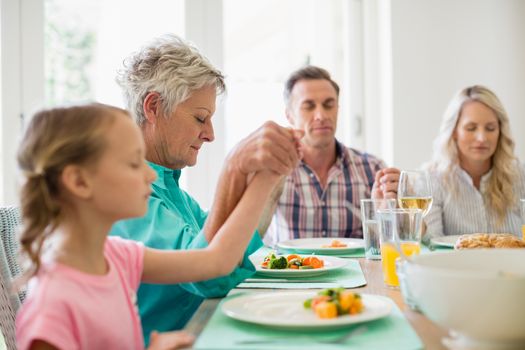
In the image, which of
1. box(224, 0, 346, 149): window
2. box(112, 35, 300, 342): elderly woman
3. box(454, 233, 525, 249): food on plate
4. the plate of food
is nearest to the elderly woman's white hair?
box(112, 35, 300, 342): elderly woman

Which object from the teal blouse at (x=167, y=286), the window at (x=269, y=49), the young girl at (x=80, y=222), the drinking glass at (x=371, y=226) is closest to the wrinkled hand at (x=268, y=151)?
the teal blouse at (x=167, y=286)

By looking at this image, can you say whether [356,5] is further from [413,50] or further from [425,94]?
Result: [425,94]

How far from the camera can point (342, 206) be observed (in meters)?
2.79

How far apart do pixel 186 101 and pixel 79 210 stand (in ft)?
2.23

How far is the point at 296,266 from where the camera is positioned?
1438 mm

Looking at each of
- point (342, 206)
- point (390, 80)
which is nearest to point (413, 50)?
point (390, 80)

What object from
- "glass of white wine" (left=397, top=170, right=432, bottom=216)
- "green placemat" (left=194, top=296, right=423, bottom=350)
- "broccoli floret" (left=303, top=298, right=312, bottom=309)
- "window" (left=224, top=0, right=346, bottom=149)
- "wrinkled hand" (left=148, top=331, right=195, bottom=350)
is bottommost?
"wrinkled hand" (left=148, top=331, right=195, bottom=350)

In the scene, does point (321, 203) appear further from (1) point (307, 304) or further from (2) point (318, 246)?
(1) point (307, 304)

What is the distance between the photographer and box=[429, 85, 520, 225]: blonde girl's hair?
271 cm

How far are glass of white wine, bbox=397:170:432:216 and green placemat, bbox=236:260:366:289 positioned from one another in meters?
0.26

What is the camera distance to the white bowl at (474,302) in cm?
69

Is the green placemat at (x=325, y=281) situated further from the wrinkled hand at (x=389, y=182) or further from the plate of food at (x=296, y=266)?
the wrinkled hand at (x=389, y=182)

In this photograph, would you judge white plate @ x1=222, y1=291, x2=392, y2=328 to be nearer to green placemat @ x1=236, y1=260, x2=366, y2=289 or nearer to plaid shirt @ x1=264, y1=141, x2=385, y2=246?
green placemat @ x1=236, y1=260, x2=366, y2=289

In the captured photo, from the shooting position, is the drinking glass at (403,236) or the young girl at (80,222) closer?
the young girl at (80,222)
